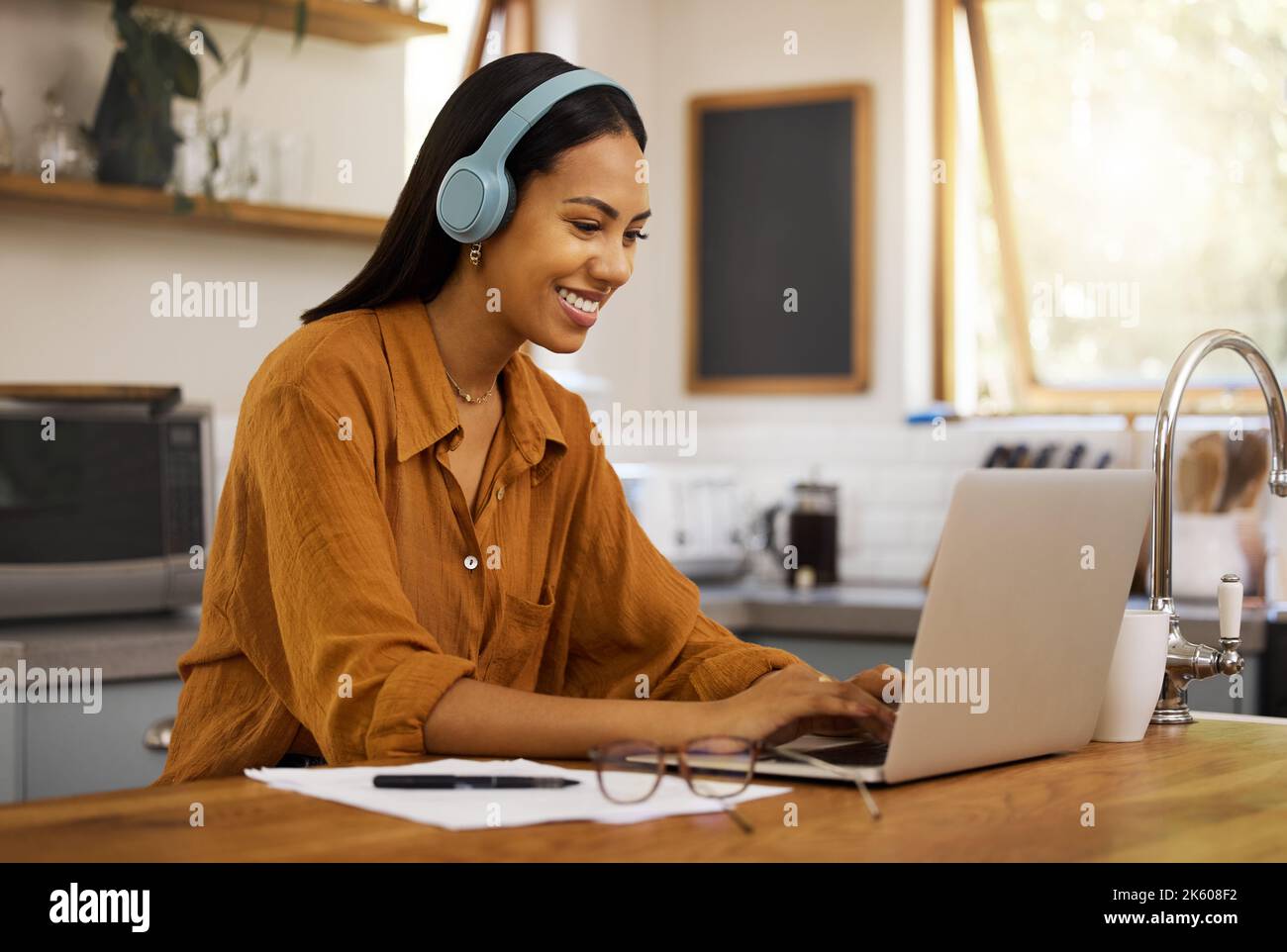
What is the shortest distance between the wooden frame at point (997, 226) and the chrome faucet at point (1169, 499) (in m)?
2.41

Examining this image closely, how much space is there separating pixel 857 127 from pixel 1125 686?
2.83 metres

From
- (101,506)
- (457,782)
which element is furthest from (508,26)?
A: (457,782)

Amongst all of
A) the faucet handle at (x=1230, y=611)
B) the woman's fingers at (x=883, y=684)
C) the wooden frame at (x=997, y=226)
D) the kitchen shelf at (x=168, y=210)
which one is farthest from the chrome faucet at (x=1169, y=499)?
the wooden frame at (x=997, y=226)

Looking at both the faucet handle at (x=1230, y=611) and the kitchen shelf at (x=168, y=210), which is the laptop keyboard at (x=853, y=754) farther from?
the kitchen shelf at (x=168, y=210)

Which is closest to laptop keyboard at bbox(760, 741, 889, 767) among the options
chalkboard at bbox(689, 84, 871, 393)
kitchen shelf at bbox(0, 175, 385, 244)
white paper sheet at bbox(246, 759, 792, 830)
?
white paper sheet at bbox(246, 759, 792, 830)

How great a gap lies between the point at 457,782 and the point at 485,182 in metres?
0.69

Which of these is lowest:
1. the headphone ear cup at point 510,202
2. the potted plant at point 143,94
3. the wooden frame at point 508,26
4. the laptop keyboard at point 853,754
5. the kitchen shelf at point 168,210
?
the laptop keyboard at point 853,754

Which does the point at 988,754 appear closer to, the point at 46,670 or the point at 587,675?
the point at 587,675

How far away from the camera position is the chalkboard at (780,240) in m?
4.21

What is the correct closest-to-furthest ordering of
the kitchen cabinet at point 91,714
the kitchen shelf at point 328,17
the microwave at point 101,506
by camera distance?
the kitchen cabinet at point 91,714
the microwave at point 101,506
the kitchen shelf at point 328,17

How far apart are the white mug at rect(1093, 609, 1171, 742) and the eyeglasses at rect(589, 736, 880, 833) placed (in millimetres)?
445

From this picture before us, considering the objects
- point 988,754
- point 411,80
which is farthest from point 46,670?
point 411,80

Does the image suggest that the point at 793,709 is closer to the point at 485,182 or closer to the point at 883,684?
the point at 883,684

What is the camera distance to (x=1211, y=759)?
4.95ft
